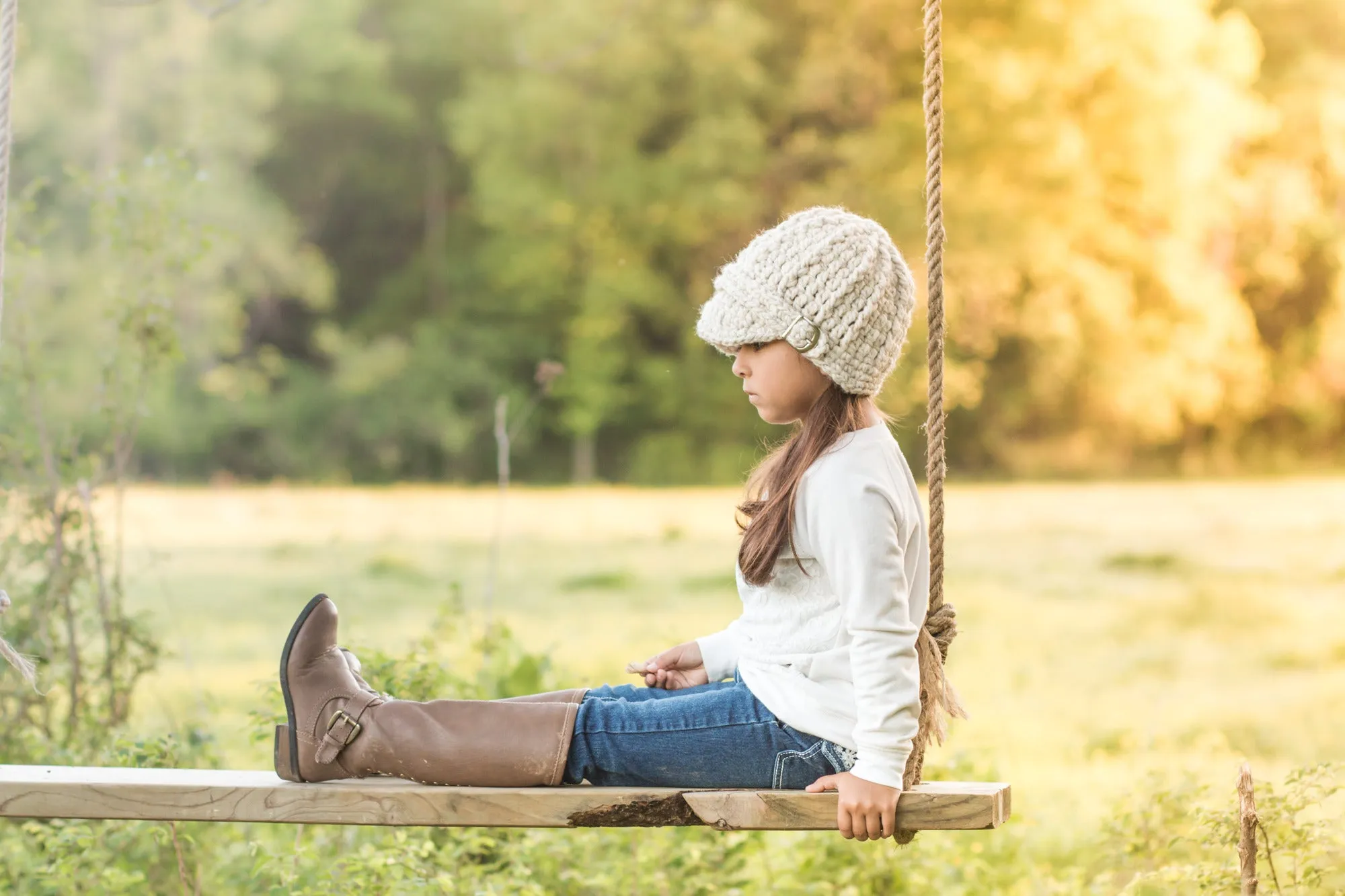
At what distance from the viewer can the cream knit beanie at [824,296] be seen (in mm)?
2020

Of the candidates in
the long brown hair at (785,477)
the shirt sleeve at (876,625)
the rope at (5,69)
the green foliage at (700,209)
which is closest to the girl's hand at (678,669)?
the long brown hair at (785,477)

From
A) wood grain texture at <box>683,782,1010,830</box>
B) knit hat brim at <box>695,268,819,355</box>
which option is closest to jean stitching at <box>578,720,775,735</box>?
wood grain texture at <box>683,782,1010,830</box>

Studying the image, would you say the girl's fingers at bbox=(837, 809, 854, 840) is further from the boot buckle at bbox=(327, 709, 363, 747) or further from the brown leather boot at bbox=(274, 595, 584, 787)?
the boot buckle at bbox=(327, 709, 363, 747)

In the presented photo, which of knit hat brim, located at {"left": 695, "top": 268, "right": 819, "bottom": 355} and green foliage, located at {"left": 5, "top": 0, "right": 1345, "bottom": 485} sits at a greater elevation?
green foliage, located at {"left": 5, "top": 0, "right": 1345, "bottom": 485}

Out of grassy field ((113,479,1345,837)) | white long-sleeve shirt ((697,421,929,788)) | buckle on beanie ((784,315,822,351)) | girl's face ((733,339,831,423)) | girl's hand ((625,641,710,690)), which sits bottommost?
grassy field ((113,479,1345,837))

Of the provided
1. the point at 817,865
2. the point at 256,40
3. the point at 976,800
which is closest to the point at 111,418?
the point at 817,865

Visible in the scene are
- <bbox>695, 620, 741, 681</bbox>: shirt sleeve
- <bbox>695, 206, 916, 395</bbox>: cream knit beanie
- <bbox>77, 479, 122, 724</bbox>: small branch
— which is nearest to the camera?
<bbox>695, 206, 916, 395</bbox>: cream knit beanie

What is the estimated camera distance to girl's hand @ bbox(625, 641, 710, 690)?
234 centimetres

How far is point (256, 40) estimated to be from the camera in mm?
16297

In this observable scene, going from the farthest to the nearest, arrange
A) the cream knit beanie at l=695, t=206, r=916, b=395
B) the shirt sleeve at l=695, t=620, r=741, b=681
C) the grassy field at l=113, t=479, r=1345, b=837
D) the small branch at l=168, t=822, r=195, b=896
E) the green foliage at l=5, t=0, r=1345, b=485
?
the green foliage at l=5, t=0, r=1345, b=485
the grassy field at l=113, t=479, r=1345, b=837
the small branch at l=168, t=822, r=195, b=896
the shirt sleeve at l=695, t=620, r=741, b=681
the cream knit beanie at l=695, t=206, r=916, b=395

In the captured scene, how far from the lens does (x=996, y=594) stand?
10.8 metres

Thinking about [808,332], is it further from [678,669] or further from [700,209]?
[700,209]

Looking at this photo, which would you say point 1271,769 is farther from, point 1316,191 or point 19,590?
point 1316,191

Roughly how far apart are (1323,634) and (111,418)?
905 centimetres
